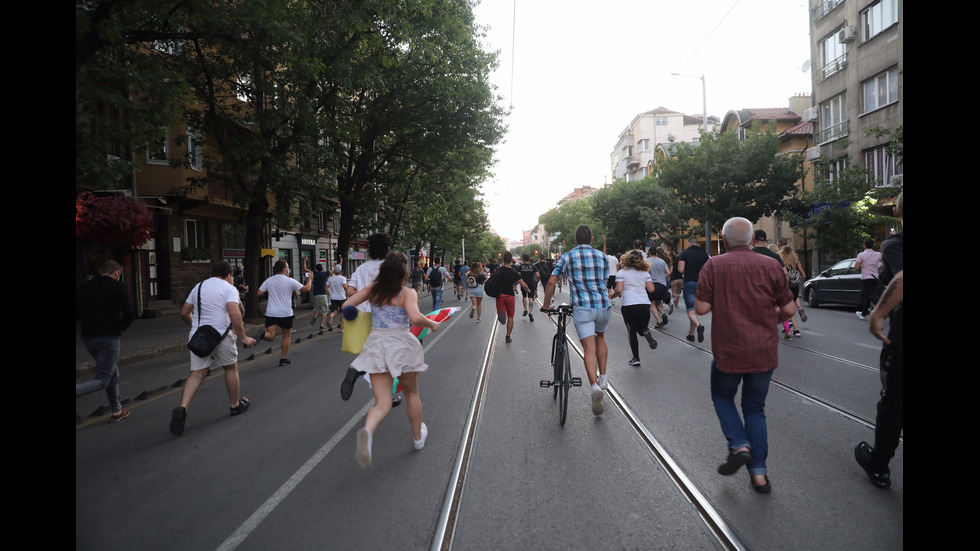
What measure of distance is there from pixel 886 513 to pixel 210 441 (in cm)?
517

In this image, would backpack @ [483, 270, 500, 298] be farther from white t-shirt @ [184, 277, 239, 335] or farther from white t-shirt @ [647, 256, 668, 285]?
white t-shirt @ [184, 277, 239, 335]

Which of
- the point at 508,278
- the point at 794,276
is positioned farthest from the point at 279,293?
the point at 794,276

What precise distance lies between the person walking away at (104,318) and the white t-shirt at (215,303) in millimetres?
805

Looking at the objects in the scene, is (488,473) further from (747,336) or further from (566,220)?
(566,220)

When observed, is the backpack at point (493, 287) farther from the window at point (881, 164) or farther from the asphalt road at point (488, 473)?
the window at point (881, 164)

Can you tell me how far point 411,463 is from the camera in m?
4.51

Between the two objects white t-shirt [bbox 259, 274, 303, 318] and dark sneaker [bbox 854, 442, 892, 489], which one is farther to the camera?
white t-shirt [bbox 259, 274, 303, 318]

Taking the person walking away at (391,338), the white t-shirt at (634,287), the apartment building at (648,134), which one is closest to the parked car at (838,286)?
the white t-shirt at (634,287)

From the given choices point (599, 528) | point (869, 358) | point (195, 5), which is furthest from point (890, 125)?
point (599, 528)

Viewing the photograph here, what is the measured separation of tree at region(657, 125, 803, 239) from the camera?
28.0 m

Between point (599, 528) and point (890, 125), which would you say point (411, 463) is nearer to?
point (599, 528)

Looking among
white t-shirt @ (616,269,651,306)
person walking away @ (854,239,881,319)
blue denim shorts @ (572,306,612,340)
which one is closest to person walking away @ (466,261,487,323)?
white t-shirt @ (616,269,651,306)

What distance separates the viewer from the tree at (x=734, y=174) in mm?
27984

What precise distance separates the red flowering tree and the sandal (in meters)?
9.82
